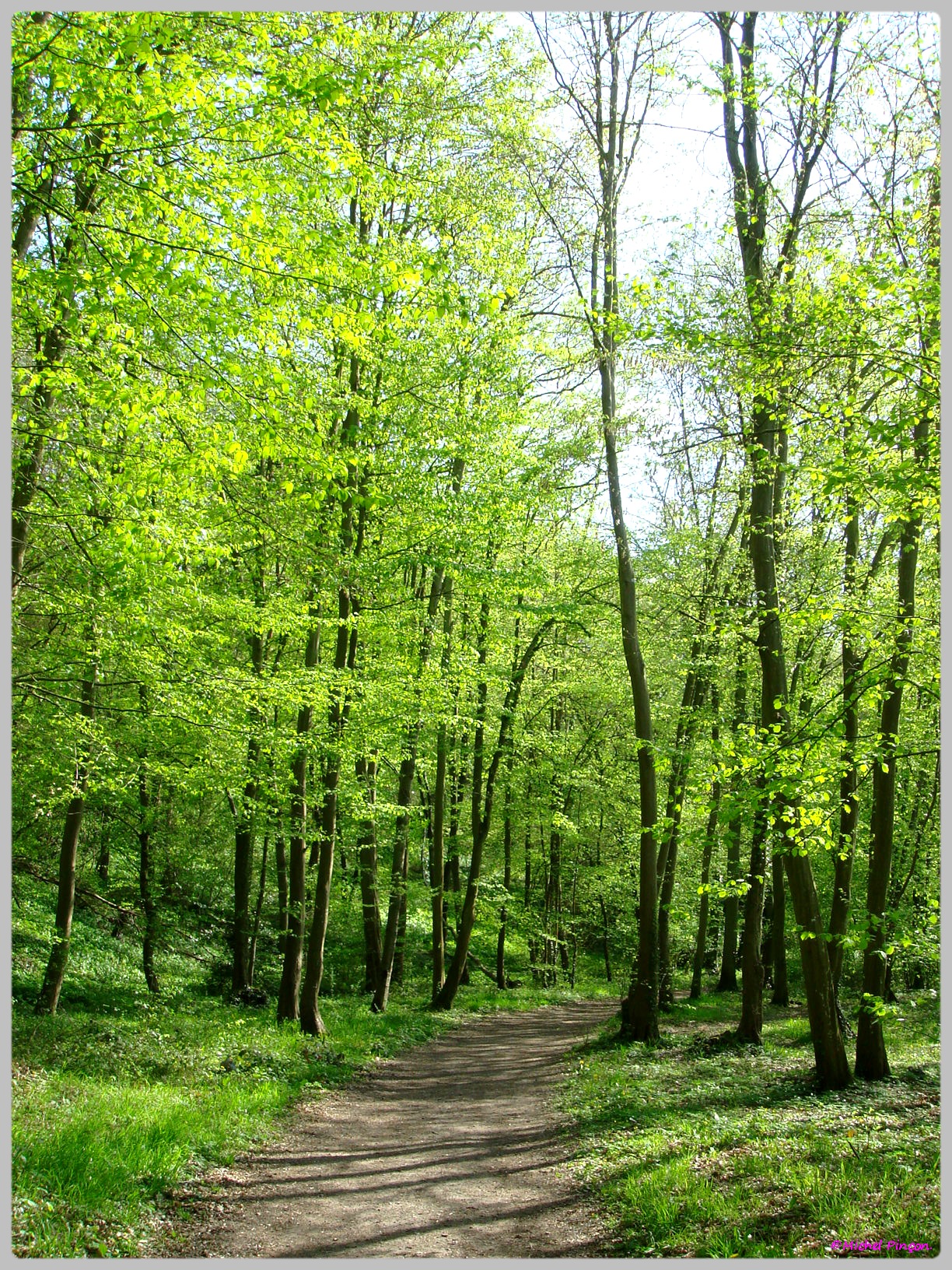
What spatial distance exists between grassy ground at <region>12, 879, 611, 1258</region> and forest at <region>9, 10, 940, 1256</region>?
6 centimetres

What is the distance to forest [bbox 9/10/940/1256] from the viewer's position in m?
5.71

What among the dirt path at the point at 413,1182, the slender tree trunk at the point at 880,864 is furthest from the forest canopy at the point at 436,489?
the dirt path at the point at 413,1182

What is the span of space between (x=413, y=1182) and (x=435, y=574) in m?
10.4

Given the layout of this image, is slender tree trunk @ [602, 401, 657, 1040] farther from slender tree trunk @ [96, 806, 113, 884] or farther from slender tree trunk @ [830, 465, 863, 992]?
slender tree trunk @ [96, 806, 113, 884]

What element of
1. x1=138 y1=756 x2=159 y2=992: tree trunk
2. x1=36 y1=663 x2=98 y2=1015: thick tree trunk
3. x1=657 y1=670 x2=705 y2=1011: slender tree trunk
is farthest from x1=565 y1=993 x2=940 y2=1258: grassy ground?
x1=138 y1=756 x2=159 y2=992: tree trunk

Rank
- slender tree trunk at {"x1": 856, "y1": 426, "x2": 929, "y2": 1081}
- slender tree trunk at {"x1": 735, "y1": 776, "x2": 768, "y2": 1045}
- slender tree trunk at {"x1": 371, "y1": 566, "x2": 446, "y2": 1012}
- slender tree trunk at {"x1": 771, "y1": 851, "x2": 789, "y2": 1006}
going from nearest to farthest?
1. slender tree trunk at {"x1": 856, "y1": 426, "x2": 929, "y2": 1081}
2. slender tree trunk at {"x1": 735, "y1": 776, "x2": 768, "y2": 1045}
3. slender tree trunk at {"x1": 371, "y1": 566, "x2": 446, "y2": 1012}
4. slender tree trunk at {"x1": 771, "y1": 851, "x2": 789, "y2": 1006}

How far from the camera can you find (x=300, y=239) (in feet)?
20.0

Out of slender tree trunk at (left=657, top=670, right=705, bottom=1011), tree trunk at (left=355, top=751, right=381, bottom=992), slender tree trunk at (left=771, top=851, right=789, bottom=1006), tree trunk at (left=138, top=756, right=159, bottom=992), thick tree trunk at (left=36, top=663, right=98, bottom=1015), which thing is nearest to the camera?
thick tree trunk at (left=36, top=663, right=98, bottom=1015)

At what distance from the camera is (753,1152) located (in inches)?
265

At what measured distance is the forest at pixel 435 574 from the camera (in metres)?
5.71

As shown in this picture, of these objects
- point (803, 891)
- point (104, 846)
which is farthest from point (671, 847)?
point (104, 846)

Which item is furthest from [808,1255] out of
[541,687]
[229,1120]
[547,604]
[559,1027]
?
[541,687]

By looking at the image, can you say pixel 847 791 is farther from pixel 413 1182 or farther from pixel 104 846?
pixel 104 846

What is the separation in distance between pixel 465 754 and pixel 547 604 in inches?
253
